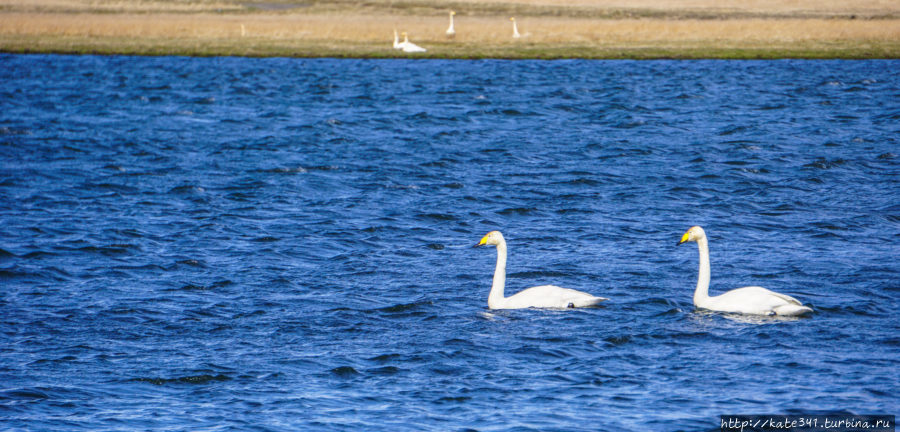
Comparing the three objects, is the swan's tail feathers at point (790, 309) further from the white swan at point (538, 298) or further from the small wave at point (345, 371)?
the small wave at point (345, 371)

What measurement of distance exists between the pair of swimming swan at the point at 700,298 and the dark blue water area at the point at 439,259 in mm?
195

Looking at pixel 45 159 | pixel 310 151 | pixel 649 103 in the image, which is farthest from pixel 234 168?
pixel 649 103

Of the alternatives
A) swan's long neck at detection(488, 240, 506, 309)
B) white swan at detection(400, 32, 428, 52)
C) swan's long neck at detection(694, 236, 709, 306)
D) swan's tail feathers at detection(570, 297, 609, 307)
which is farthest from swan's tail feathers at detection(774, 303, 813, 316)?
white swan at detection(400, 32, 428, 52)

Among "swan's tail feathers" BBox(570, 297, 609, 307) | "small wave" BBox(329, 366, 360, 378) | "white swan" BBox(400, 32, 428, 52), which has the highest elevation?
"white swan" BBox(400, 32, 428, 52)

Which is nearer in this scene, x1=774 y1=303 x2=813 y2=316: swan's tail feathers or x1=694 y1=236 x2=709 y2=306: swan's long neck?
x1=774 y1=303 x2=813 y2=316: swan's tail feathers

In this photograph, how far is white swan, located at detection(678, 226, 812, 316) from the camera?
14688mm

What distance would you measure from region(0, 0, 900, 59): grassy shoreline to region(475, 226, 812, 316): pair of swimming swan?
38316mm

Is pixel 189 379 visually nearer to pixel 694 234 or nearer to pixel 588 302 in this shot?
pixel 588 302

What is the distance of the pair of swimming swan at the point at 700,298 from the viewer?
14.7 m

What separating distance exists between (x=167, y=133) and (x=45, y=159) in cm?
573

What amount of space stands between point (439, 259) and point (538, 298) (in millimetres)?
3823

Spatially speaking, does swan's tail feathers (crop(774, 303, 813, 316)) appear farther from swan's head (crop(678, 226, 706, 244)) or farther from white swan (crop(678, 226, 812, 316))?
swan's head (crop(678, 226, 706, 244))

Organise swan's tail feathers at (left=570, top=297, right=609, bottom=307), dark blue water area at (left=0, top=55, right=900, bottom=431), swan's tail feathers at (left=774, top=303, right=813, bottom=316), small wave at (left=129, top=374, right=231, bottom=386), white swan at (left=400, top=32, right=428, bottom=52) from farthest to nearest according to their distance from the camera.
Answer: white swan at (left=400, top=32, right=428, bottom=52) < swan's tail feathers at (left=570, top=297, right=609, bottom=307) < swan's tail feathers at (left=774, top=303, right=813, bottom=316) < small wave at (left=129, top=374, right=231, bottom=386) < dark blue water area at (left=0, top=55, right=900, bottom=431)

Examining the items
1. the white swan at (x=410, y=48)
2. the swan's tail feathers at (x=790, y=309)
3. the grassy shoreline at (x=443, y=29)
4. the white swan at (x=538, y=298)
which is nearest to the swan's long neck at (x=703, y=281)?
the swan's tail feathers at (x=790, y=309)
